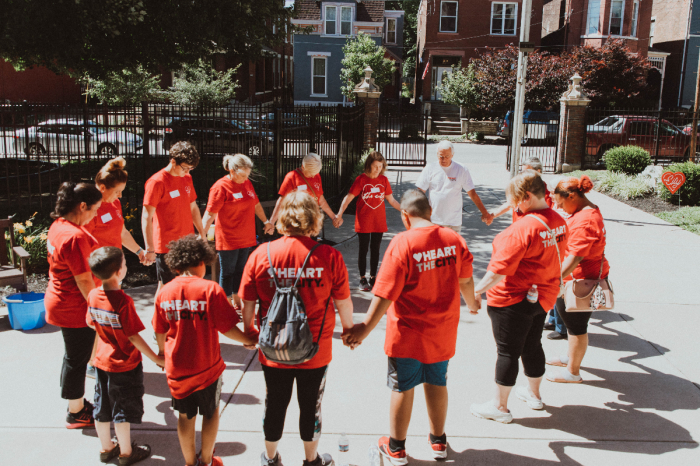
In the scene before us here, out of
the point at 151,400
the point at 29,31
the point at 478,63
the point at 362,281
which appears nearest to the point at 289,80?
the point at 478,63

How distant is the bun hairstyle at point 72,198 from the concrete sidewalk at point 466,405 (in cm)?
151

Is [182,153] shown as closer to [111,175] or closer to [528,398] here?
[111,175]

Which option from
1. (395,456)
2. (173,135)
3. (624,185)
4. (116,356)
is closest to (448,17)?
(624,185)

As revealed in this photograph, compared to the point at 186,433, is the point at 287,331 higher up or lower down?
higher up

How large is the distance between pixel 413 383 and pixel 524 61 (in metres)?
8.71

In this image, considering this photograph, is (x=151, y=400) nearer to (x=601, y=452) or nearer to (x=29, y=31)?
(x=601, y=452)

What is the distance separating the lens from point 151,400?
4.30 meters

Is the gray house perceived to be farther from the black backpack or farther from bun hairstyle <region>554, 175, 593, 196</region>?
the black backpack

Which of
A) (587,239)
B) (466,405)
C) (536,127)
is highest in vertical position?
(536,127)

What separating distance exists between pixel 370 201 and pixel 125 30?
7199mm

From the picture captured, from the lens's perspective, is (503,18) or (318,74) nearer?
(503,18)

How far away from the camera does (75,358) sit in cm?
377

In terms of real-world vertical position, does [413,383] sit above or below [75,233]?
below

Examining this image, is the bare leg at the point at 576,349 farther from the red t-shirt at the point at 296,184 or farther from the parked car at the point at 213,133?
the parked car at the point at 213,133
